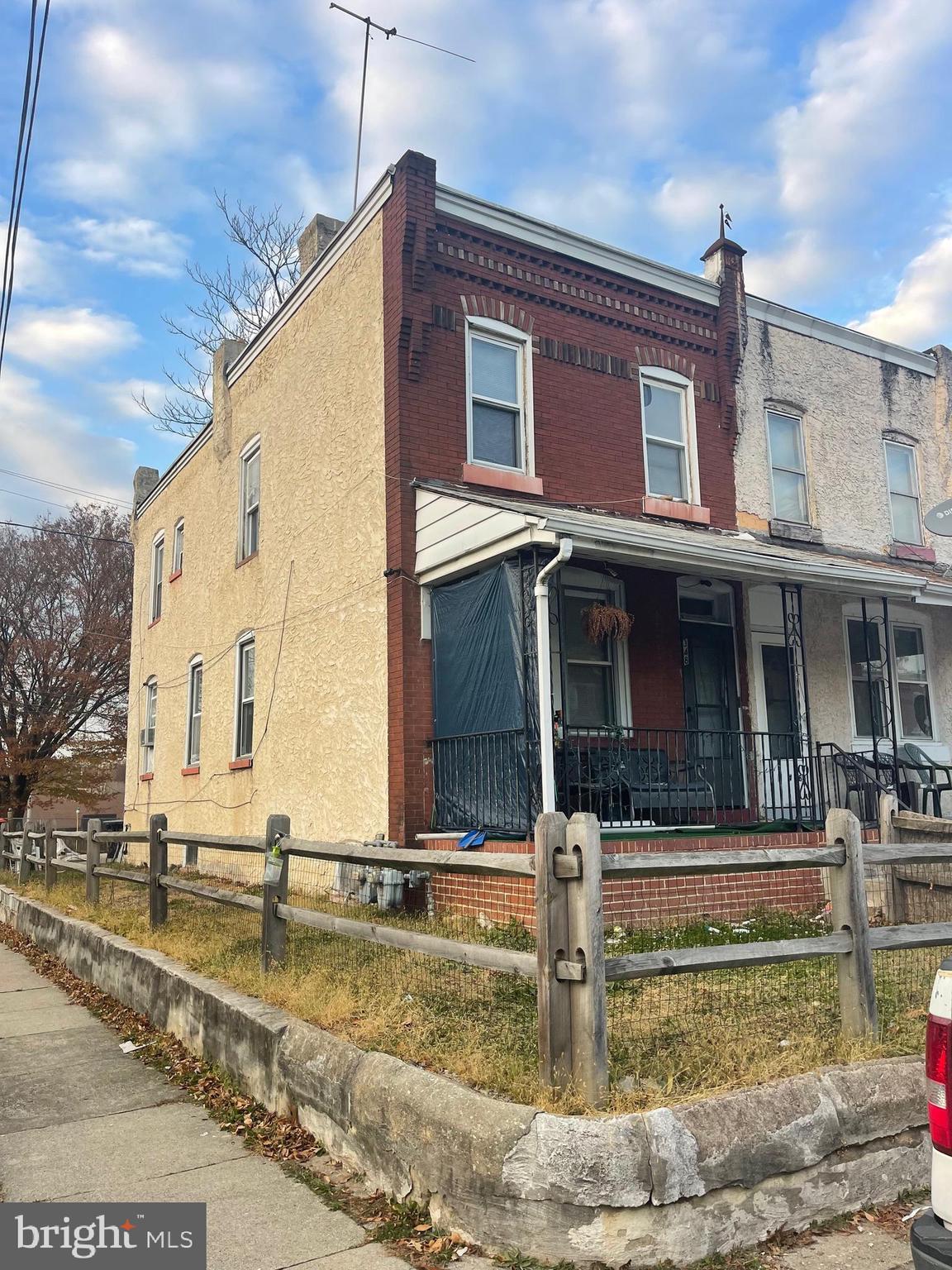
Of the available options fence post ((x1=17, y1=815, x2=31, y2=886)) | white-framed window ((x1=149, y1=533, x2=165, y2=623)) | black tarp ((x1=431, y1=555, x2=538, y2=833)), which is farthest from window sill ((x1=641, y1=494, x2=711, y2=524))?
white-framed window ((x1=149, y1=533, x2=165, y2=623))

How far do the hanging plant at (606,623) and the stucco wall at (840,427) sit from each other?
317 centimetres

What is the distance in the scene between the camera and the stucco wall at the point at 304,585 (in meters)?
10.7

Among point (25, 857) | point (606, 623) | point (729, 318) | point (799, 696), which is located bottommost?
point (25, 857)

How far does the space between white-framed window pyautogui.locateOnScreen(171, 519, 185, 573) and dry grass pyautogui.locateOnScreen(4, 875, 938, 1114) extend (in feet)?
37.7

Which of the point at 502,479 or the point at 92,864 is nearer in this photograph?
the point at 502,479

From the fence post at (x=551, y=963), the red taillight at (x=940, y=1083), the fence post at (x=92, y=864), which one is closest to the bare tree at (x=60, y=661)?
the fence post at (x=92, y=864)

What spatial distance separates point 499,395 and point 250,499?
5.01 m

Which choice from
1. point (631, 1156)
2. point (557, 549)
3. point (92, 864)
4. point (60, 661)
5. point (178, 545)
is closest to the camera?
point (631, 1156)

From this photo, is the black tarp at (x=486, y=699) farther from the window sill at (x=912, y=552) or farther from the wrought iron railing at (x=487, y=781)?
the window sill at (x=912, y=552)

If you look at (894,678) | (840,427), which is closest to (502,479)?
(840,427)

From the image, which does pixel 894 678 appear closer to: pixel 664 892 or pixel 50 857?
pixel 664 892

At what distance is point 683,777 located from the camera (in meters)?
10.6

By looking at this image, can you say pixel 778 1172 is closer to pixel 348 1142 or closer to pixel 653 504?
pixel 348 1142

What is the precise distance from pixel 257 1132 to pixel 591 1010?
2.19 m
